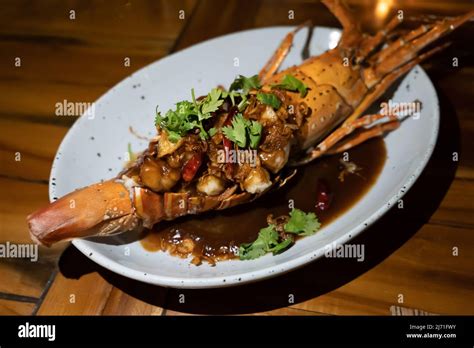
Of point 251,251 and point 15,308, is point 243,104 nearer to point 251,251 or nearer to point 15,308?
point 251,251

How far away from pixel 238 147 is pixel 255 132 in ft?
0.28

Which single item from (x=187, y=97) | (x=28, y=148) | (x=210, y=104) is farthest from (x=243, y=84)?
(x=28, y=148)

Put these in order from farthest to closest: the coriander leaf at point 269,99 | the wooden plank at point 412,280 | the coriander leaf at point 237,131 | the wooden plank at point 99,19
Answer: the wooden plank at point 99,19 < the coriander leaf at point 269,99 < the coriander leaf at point 237,131 < the wooden plank at point 412,280

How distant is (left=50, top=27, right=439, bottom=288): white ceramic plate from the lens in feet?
6.61

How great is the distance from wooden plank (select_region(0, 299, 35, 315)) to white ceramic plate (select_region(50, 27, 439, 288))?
0.32 metres

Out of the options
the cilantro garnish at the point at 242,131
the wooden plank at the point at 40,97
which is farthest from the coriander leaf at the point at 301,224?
the wooden plank at the point at 40,97

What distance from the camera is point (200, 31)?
3303 mm

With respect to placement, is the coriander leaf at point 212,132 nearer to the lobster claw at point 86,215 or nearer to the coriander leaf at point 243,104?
the coriander leaf at point 243,104

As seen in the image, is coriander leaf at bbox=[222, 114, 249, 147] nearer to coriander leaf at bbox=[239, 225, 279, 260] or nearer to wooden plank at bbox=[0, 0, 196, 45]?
coriander leaf at bbox=[239, 225, 279, 260]

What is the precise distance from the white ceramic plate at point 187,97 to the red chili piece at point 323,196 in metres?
0.10

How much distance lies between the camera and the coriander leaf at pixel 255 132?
2.11 m

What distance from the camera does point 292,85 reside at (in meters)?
2.43
